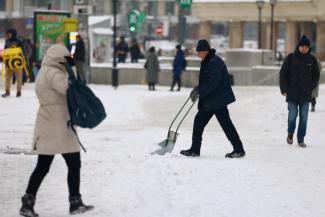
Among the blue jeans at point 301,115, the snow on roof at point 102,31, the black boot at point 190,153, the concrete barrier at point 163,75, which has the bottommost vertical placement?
the concrete barrier at point 163,75

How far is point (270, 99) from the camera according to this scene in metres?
23.3

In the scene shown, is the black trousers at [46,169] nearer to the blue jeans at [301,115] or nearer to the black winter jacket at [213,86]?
the black winter jacket at [213,86]

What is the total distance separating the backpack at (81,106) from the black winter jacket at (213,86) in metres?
3.68

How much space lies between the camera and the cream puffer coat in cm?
803

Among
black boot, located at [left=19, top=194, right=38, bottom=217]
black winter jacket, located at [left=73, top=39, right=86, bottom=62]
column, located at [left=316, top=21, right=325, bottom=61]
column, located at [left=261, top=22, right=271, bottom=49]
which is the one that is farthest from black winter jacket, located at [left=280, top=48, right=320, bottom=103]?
column, located at [left=261, top=22, right=271, bottom=49]

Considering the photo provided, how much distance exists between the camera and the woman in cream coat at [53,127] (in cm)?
804

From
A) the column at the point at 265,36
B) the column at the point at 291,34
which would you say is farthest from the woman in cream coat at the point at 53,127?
the column at the point at 265,36

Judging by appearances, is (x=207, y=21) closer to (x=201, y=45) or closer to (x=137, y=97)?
(x=137, y=97)

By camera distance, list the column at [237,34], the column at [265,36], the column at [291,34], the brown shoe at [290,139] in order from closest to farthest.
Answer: the brown shoe at [290,139], the column at [291,34], the column at [237,34], the column at [265,36]

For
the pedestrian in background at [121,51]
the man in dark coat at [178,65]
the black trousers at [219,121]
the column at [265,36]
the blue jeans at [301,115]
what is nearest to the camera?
the black trousers at [219,121]

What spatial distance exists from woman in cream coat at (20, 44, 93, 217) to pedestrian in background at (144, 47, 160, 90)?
71.3 feet

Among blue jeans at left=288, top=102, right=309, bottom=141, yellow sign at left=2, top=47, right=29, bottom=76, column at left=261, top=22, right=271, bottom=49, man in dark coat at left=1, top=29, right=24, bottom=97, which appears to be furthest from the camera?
column at left=261, top=22, right=271, bottom=49

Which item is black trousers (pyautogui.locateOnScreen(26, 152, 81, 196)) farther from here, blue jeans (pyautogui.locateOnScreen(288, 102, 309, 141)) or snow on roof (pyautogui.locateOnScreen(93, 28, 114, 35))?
snow on roof (pyautogui.locateOnScreen(93, 28, 114, 35))

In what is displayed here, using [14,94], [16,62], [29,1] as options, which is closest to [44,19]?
[14,94]
